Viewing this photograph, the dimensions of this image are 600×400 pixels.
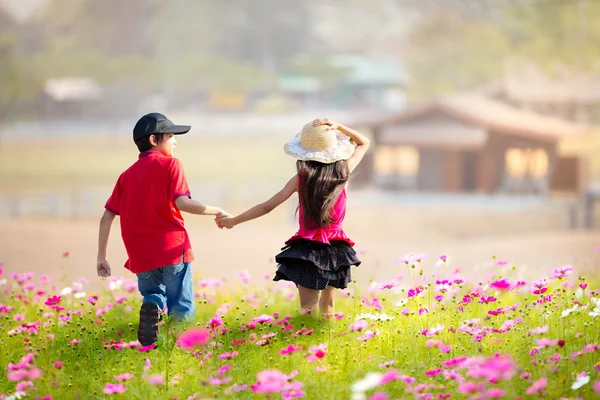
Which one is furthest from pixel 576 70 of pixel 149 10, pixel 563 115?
pixel 149 10

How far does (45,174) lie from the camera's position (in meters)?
35.0

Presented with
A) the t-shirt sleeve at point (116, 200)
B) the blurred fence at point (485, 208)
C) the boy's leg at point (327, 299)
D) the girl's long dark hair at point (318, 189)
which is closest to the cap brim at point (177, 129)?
the t-shirt sleeve at point (116, 200)

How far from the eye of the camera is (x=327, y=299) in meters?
4.80

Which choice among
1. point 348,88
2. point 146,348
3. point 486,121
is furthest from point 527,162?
point 348,88

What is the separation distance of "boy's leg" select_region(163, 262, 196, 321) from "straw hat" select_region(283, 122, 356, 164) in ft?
2.84

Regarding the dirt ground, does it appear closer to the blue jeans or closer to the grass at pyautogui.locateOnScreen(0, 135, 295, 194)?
the blue jeans

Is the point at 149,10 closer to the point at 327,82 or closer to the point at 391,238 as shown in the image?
the point at 327,82

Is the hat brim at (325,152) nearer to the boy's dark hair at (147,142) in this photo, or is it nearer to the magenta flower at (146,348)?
the boy's dark hair at (147,142)

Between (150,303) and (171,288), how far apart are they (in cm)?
32

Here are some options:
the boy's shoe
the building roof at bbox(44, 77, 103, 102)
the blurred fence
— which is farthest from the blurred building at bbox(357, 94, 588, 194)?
the building roof at bbox(44, 77, 103, 102)

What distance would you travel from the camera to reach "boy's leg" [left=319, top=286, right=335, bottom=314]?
4770 millimetres

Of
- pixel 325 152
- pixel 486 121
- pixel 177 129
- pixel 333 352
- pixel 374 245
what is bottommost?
pixel 374 245

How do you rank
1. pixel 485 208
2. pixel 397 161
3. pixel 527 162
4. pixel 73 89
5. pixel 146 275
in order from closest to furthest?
pixel 146 275 < pixel 485 208 < pixel 527 162 < pixel 397 161 < pixel 73 89

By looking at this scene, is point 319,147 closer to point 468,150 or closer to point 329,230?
point 329,230
